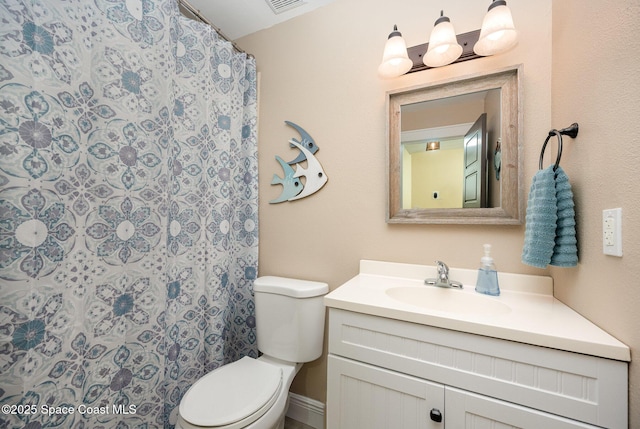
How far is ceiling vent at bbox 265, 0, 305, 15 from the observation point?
1.46 meters

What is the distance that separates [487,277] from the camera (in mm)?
1028

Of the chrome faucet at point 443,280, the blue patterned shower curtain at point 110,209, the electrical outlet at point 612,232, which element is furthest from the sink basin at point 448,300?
the blue patterned shower curtain at point 110,209

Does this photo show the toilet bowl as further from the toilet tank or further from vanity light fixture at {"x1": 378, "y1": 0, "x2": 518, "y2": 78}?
vanity light fixture at {"x1": 378, "y1": 0, "x2": 518, "y2": 78}

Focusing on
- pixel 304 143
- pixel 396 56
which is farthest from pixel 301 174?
pixel 396 56

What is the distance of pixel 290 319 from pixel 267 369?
243mm

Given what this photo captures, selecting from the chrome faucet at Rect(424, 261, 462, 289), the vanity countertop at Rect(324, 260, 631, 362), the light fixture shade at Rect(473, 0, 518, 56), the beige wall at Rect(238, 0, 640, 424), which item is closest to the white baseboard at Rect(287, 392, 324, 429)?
the beige wall at Rect(238, 0, 640, 424)

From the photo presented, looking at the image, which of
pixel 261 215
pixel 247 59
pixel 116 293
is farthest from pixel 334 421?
pixel 247 59

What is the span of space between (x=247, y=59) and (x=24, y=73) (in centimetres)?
116

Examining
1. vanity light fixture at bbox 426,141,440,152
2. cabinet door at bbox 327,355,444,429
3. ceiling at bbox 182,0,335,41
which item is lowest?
cabinet door at bbox 327,355,444,429

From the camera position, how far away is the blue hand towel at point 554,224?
32.0 inches

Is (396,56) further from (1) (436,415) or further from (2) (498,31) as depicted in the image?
(1) (436,415)

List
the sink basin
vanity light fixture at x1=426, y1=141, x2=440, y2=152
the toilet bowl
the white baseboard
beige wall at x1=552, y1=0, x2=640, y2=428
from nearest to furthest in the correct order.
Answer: beige wall at x1=552, y1=0, x2=640, y2=428
the toilet bowl
the sink basin
vanity light fixture at x1=426, y1=141, x2=440, y2=152
the white baseboard

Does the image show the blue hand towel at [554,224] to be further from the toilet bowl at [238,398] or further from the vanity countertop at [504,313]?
the toilet bowl at [238,398]

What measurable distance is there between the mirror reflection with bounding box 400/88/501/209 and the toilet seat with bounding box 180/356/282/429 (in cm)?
104
